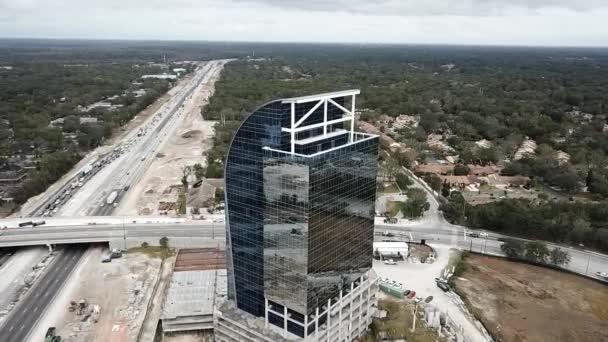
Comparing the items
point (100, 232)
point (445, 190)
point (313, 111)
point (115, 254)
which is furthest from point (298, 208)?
point (445, 190)

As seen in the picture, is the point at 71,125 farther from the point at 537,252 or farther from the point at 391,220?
the point at 537,252

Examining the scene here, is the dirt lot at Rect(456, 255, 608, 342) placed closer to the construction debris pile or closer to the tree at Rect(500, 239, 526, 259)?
the tree at Rect(500, 239, 526, 259)

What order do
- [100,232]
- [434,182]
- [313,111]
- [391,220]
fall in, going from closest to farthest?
[313,111], [100,232], [391,220], [434,182]

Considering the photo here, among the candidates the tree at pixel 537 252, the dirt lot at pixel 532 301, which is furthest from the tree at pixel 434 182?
the tree at pixel 537 252

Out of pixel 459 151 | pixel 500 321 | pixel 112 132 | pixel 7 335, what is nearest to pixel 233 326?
pixel 7 335

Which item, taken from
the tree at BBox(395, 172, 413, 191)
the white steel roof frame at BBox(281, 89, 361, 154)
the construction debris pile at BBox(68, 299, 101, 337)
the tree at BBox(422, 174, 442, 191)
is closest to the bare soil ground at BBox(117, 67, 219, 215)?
the construction debris pile at BBox(68, 299, 101, 337)

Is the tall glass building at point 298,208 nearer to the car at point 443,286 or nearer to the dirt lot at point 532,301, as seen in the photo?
the car at point 443,286

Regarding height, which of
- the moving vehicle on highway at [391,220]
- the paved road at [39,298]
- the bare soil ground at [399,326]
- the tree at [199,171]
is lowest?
the paved road at [39,298]
